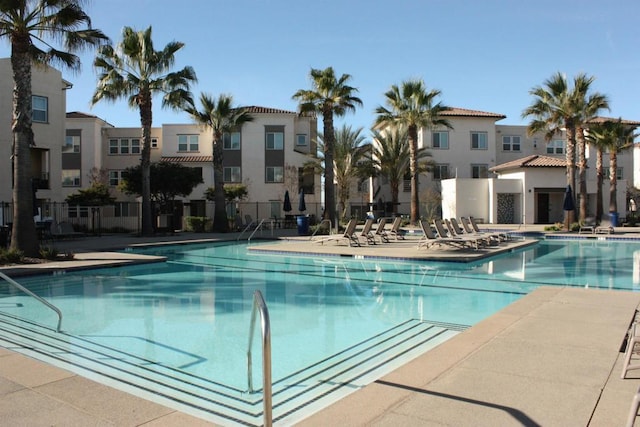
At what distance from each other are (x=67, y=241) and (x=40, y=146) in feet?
27.7

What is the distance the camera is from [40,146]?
30.1m

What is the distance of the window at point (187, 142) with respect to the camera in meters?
43.1

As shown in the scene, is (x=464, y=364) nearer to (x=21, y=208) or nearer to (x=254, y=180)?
(x=21, y=208)

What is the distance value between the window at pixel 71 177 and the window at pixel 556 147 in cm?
3910

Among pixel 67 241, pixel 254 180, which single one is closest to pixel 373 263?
pixel 67 241

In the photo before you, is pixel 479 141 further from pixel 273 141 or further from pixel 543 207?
pixel 273 141

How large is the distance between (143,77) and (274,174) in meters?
18.3

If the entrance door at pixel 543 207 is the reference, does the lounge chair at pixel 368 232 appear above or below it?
below

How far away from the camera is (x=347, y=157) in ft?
131

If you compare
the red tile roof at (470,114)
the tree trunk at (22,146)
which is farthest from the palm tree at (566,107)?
the tree trunk at (22,146)

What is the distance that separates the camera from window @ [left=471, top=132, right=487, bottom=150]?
44.0 m

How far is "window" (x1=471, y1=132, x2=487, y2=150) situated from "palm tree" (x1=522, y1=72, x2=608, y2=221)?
13644 mm

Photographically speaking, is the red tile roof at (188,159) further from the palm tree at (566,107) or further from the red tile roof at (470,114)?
the palm tree at (566,107)

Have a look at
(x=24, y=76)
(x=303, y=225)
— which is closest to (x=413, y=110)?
(x=303, y=225)
